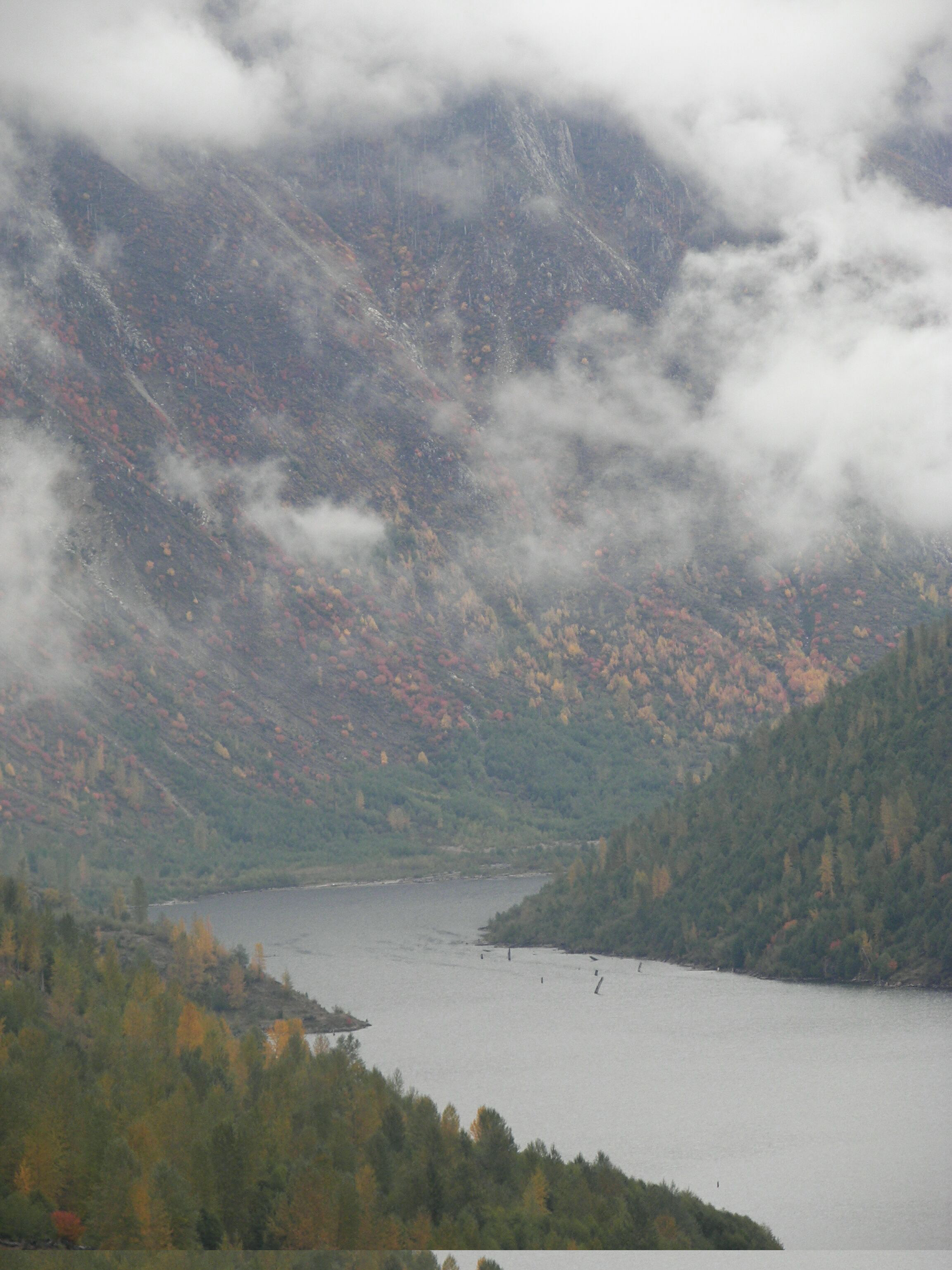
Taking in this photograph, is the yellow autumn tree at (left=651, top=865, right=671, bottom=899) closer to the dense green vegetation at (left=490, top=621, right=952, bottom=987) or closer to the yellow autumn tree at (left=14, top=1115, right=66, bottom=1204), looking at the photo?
the dense green vegetation at (left=490, top=621, right=952, bottom=987)

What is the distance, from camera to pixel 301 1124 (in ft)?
214

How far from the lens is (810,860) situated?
139000mm

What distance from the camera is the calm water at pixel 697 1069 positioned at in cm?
7256

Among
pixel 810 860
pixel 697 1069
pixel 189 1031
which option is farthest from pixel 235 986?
pixel 810 860

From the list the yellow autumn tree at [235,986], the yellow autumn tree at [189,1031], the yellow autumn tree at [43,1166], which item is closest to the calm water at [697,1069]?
the yellow autumn tree at [235,986]

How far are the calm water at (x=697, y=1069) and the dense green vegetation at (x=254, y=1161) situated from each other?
8.71m

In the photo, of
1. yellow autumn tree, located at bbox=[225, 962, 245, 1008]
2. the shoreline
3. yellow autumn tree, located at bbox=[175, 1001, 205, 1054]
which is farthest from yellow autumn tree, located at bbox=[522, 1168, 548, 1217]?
the shoreline

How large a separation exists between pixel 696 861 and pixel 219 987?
5332 cm

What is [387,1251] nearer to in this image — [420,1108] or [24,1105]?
[24,1105]

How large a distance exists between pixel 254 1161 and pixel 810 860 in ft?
295

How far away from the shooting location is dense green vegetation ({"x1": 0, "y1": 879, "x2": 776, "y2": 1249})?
169ft

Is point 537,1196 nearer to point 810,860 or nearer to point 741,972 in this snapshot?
point 741,972

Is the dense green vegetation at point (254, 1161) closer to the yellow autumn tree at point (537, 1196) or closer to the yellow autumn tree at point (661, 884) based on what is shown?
the yellow autumn tree at point (537, 1196)

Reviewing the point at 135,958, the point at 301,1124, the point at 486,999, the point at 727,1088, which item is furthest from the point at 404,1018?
the point at 301,1124
